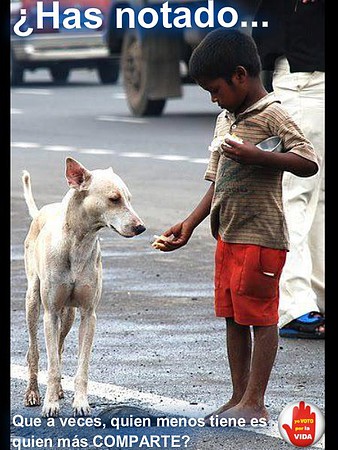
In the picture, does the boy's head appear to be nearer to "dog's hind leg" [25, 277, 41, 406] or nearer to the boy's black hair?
the boy's black hair

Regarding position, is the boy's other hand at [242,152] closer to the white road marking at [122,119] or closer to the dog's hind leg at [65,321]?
the dog's hind leg at [65,321]

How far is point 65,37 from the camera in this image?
6449 millimetres

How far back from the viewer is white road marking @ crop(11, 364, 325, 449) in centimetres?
551

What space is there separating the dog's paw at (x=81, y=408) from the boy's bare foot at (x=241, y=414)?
0.43 metres

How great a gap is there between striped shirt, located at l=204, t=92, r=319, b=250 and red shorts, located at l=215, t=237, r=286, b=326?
0.12 feet

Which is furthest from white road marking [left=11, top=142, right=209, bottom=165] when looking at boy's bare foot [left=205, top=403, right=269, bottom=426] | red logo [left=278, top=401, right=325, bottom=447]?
red logo [left=278, top=401, right=325, bottom=447]

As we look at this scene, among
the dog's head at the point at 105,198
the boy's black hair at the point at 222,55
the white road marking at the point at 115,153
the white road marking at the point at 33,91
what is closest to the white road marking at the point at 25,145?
the white road marking at the point at 115,153

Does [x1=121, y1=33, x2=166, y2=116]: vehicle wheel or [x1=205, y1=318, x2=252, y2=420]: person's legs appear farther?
[x1=121, y1=33, x2=166, y2=116]: vehicle wheel

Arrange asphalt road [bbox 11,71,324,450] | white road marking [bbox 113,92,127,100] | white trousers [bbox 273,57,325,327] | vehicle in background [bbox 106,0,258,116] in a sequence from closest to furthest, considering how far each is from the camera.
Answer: asphalt road [bbox 11,71,324,450], vehicle in background [bbox 106,0,258,116], white trousers [bbox 273,57,325,327], white road marking [bbox 113,92,127,100]

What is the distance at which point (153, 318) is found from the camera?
7.68 meters

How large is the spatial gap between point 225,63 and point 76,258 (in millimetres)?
897

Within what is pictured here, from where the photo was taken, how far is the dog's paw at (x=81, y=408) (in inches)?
223

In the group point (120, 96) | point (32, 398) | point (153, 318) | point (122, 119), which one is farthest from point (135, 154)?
point (120, 96)

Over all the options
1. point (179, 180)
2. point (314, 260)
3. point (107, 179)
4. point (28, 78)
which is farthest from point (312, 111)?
point (28, 78)
